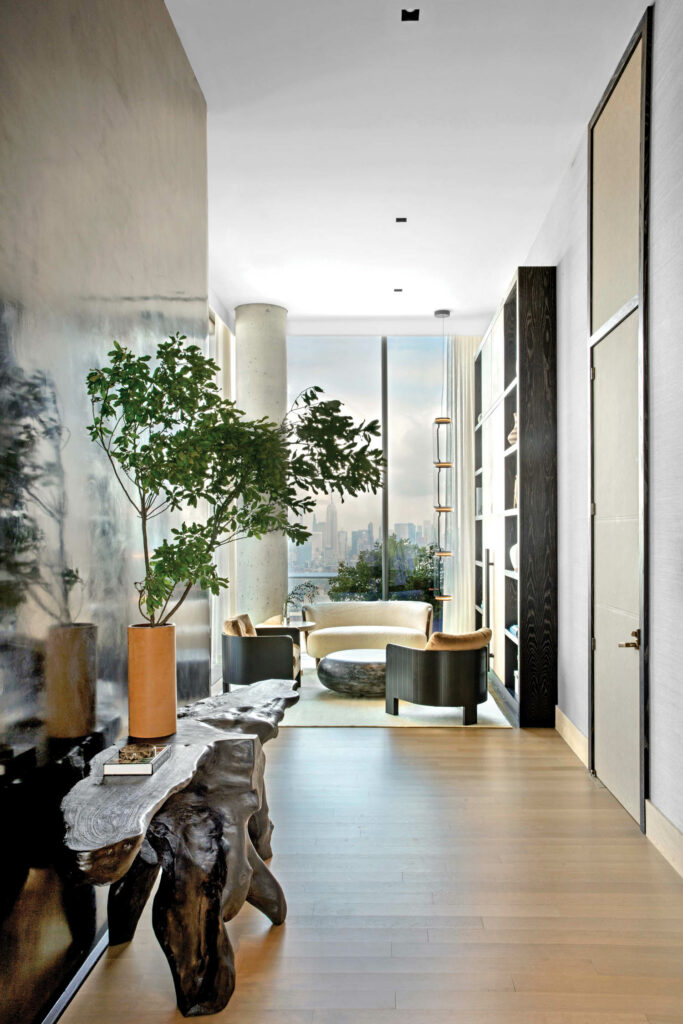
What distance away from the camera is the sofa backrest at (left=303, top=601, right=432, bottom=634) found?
26.9 feet

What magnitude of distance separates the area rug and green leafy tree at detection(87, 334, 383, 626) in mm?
3187

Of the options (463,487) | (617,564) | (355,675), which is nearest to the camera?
(617,564)

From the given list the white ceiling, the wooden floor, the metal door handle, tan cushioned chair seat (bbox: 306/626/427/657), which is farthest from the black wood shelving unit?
tan cushioned chair seat (bbox: 306/626/427/657)

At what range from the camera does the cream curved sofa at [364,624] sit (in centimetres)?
749

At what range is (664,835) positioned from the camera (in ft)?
10.5

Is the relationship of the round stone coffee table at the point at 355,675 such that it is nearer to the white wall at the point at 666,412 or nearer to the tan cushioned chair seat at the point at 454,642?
the tan cushioned chair seat at the point at 454,642

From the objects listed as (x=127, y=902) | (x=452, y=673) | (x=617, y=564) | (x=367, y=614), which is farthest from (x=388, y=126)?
(x=367, y=614)

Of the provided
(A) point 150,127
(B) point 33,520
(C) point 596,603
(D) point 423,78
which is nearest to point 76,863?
(B) point 33,520

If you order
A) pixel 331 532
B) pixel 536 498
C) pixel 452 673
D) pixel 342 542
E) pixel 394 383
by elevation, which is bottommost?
pixel 452 673

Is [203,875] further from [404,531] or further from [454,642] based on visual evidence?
[404,531]

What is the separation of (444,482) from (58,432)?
7161 mm

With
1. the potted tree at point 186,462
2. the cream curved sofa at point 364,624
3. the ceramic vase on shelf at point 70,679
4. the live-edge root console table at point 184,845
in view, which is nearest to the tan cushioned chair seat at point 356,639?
the cream curved sofa at point 364,624

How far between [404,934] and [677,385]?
2308 mm

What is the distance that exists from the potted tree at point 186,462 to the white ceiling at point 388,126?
2255mm
